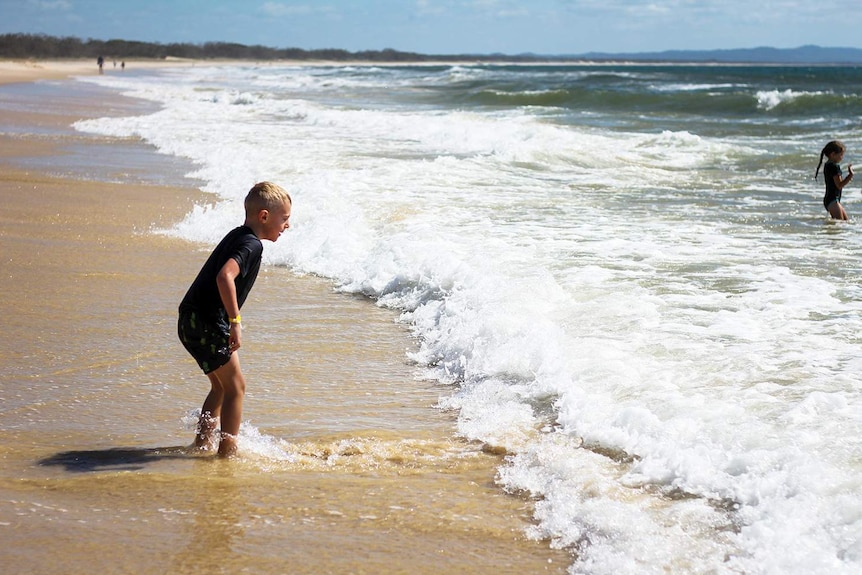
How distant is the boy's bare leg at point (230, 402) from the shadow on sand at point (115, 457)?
0.12m

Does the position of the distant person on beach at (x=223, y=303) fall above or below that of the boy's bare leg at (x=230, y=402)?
above

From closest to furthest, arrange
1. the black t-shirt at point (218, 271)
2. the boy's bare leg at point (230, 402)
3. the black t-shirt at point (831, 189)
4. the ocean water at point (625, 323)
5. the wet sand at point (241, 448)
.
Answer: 1. the wet sand at point (241, 448)
2. the ocean water at point (625, 323)
3. the black t-shirt at point (218, 271)
4. the boy's bare leg at point (230, 402)
5. the black t-shirt at point (831, 189)

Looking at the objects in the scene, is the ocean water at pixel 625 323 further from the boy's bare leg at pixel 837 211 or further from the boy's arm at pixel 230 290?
the boy's arm at pixel 230 290

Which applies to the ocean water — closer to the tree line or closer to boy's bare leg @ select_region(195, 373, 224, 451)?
boy's bare leg @ select_region(195, 373, 224, 451)

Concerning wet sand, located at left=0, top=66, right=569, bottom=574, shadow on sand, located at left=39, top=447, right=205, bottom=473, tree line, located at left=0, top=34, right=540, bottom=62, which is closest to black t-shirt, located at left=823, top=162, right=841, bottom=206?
wet sand, located at left=0, top=66, right=569, bottom=574

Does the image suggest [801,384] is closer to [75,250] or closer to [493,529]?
[493,529]

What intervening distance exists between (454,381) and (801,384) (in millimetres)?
1746

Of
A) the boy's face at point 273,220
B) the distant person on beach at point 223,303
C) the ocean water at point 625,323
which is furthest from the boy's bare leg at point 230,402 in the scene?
the ocean water at point 625,323

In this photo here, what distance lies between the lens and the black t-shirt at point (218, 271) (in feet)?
12.5

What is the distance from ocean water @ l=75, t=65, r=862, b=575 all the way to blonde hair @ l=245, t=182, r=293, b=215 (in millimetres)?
1366

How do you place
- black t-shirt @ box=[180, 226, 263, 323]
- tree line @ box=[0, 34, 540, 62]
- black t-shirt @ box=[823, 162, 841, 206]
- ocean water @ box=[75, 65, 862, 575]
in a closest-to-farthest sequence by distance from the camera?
ocean water @ box=[75, 65, 862, 575] → black t-shirt @ box=[180, 226, 263, 323] → black t-shirt @ box=[823, 162, 841, 206] → tree line @ box=[0, 34, 540, 62]

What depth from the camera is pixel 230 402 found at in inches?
156

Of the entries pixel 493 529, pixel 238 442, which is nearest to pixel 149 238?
pixel 238 442

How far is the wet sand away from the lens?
311 cm
